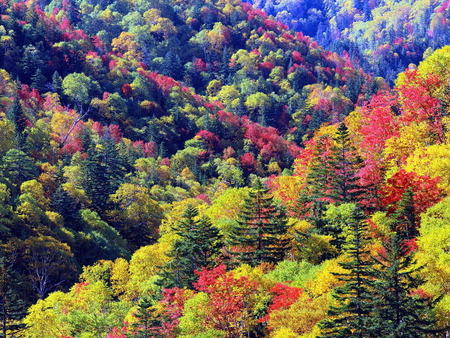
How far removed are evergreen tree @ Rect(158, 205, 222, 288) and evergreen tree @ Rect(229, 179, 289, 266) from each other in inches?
79.2

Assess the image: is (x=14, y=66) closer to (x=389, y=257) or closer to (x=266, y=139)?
(x=266, y=139)

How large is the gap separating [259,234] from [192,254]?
6.51 meters

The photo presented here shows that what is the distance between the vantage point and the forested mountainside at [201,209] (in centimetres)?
3806

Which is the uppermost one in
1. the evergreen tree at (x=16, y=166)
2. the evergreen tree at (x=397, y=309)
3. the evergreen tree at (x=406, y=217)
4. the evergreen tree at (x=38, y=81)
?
the evergreen tree at (x=38, y=81)

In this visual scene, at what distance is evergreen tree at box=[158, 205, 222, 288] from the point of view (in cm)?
4988

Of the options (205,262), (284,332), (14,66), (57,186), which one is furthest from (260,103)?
(284,332)

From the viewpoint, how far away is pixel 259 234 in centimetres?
5128

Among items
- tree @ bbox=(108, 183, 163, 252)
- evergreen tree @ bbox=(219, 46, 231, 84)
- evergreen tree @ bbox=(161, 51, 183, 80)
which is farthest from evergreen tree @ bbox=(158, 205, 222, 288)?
evergreen tree @ bbox=(219, 46, 231, 84)

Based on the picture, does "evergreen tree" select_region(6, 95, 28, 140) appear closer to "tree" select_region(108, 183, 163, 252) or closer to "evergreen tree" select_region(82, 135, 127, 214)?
"evergreen tree" select_region(82, 135, 127, 214)

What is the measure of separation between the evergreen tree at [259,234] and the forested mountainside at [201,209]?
0.20 m

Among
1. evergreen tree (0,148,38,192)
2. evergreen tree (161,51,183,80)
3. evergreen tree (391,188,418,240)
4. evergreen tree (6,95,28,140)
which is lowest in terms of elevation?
evergreen tree (391,188,418,240)

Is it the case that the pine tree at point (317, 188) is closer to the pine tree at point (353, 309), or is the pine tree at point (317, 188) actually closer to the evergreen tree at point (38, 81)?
the pine tree at point (353, 309)

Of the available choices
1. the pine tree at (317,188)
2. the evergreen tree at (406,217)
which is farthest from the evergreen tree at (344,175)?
the evergreen tree at (406,217)

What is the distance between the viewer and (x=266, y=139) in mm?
139750
